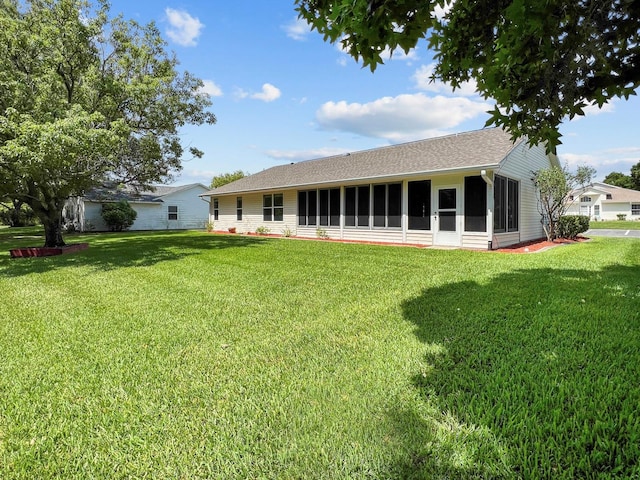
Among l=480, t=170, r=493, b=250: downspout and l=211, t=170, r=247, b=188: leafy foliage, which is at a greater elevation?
l=211, t=170, r=247, b=188: leafy foliage

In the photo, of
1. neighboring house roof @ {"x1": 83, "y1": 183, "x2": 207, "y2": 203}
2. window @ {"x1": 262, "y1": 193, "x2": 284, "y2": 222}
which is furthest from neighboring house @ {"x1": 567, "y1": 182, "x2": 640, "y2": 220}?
neighboring house roof @ {"x1": 83, "y1": 183, "x2": 207, "y2": 203}

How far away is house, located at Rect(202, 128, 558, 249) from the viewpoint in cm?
1170

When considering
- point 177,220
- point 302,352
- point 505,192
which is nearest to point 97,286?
point 302,352

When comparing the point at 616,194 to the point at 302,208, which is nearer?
the point at 302,208

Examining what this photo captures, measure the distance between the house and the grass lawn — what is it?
6.49 m

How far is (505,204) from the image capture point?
12.5 m

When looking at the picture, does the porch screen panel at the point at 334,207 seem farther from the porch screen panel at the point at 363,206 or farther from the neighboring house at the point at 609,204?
the neighboring house at the point at 609,204

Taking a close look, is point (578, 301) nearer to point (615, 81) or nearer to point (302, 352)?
point (615, 81)

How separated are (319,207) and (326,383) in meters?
14.6

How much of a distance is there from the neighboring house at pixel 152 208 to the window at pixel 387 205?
19105 millimetres

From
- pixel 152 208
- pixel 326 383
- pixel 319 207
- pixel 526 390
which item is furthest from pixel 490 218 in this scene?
pixel 152 208

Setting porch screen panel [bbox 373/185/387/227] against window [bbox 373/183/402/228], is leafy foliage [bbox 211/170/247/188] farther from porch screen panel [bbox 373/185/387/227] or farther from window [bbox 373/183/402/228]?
window [bbox 373/183/402/228]

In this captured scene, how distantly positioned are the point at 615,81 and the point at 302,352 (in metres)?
4.01

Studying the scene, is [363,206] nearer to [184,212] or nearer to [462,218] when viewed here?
[462,218]
